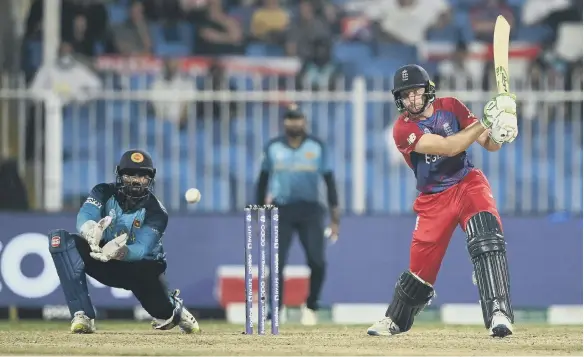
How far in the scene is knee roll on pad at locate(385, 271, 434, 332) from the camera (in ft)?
32.6

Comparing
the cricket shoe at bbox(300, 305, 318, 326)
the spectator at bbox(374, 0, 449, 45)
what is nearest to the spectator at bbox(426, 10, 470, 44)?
the spectator at bbox(374, 0, 449, 45)

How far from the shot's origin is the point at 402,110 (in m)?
9.86

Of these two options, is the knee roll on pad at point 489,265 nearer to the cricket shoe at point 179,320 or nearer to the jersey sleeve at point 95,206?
the cricket shoe at point 179,320

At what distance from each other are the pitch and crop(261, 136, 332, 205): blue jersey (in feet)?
7.26

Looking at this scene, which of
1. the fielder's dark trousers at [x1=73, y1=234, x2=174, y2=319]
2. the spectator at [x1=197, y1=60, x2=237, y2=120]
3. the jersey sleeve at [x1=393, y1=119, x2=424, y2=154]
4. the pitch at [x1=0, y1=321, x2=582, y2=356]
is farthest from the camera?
the spectator at [x1=197, y1=60, x2=237, y2=120]

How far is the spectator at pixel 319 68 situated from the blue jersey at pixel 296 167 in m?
2.22

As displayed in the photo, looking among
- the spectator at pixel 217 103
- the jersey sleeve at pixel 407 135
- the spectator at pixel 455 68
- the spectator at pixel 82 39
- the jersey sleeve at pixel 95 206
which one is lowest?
the jersey sleeve at pixel 95 206

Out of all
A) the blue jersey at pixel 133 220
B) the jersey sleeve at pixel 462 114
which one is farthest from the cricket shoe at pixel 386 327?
the blue jersey at pixel 133 220

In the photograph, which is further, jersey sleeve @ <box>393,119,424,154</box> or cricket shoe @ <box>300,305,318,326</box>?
cricket shoe @ <box>300,305,318,326</box>

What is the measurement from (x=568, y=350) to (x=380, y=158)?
5839 millimetres

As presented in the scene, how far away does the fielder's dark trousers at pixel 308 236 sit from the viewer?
1318 centimetres

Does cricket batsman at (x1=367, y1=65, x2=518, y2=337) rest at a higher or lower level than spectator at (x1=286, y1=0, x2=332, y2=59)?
lower

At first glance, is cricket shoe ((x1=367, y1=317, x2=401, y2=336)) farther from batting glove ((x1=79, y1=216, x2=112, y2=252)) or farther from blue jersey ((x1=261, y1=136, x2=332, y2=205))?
blue jersey ((x1=261, y1=136, x2=332, y2=205))

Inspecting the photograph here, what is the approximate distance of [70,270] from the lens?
10195 millimetres
